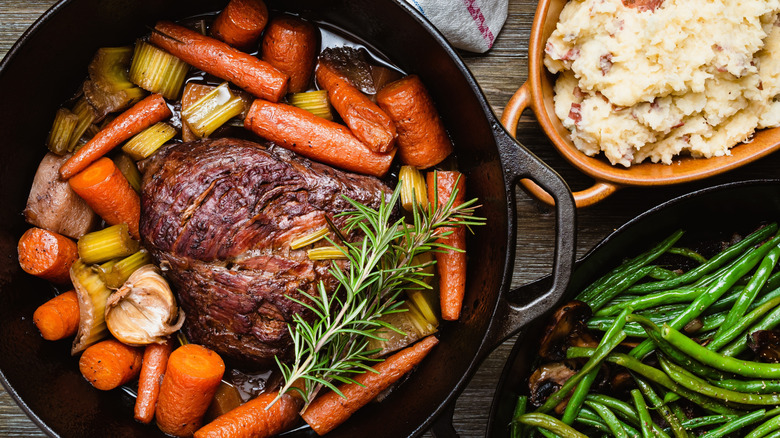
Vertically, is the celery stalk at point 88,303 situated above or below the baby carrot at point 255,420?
above

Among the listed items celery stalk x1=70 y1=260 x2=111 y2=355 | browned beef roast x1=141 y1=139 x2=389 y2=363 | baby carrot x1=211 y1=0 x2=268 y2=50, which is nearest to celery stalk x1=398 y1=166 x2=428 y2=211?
browned beef roast x1=141 y1=139 x2=389 y2=363

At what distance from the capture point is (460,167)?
2701 millimetres

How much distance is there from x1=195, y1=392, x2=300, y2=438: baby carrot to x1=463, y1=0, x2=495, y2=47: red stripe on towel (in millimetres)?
1921

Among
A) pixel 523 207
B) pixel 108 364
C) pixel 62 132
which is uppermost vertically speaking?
pixel 62 132

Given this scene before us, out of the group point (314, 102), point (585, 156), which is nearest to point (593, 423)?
point (585, 156)

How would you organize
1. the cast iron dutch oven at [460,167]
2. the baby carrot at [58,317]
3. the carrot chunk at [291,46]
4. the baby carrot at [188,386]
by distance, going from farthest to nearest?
1. the carrot chunk at [291,46]
2. the baby carrot at [58,317]
3. the baby carrot at [188,386]
4. the cast iron dutch oven at [460,167]

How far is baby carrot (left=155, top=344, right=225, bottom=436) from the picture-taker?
2.31m

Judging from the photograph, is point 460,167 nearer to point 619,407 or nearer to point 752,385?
point 619,407

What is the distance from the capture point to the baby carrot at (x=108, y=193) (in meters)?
2.40

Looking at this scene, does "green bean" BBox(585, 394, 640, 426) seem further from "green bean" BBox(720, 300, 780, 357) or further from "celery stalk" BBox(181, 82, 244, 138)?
"celery stalk" BBox(181, 82, 244, 138)

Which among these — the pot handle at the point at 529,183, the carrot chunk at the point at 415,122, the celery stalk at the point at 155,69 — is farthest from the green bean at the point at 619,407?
the celery stalk at the point at 155,69

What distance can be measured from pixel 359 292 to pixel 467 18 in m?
1.40

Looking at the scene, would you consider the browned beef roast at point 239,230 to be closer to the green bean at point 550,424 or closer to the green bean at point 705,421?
the green bean at point 550,424

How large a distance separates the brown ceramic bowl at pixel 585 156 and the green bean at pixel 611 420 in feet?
2.91
